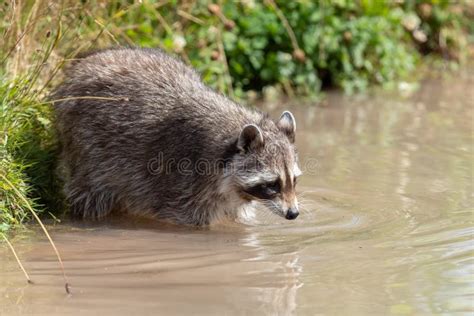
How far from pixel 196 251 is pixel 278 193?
30.3 inches

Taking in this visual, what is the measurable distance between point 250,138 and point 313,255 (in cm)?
101

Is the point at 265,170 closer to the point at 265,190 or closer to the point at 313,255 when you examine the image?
the point at 265,190

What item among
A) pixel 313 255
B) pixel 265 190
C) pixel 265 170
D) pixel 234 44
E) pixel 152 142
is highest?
pixel 234 44

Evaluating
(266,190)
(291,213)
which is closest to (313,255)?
(291,213)

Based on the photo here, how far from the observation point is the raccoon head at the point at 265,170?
603cm

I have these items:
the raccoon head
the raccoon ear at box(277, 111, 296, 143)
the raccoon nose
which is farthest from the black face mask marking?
the raccoon ear at box(277, 111, 296, 143)

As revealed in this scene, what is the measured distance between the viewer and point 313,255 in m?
5.41

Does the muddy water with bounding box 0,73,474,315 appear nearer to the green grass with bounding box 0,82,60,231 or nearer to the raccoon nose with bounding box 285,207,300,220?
the raccoon nose with bounding box 285,207,300,220

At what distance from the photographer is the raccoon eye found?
→ 606 centimetres

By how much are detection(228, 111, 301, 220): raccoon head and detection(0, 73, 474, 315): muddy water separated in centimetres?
20

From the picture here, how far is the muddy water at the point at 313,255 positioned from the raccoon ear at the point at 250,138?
1.78ft

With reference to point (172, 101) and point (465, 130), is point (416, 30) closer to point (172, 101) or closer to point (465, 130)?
point (465, 130)

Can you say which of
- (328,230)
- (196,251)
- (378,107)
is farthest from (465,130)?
(196,251)

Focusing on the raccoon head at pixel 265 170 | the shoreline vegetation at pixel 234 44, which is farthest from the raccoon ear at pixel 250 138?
the shoreline vegetation at pixel 234 44
